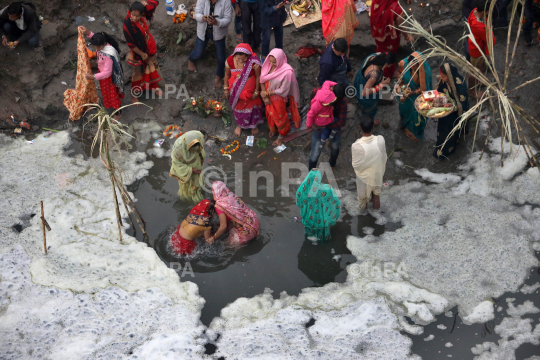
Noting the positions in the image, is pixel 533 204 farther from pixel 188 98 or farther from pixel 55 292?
pixel 55 292

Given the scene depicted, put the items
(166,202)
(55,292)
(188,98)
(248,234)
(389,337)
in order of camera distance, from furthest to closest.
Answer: (188,98) → (166,202) → (248,234) → (55,292) → (389,337)

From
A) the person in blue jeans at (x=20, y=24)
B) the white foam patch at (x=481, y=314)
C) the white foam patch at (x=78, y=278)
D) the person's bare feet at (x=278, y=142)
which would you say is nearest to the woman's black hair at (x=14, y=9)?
the person in blue jeans at (x=20, y=24)

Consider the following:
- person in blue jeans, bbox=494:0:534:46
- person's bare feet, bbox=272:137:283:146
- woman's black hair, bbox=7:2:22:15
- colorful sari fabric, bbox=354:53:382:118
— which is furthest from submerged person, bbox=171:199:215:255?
person in blue jeans, bbox=494:0:534:46

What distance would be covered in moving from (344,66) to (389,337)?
321 cm

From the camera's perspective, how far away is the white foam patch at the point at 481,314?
14.5 ft

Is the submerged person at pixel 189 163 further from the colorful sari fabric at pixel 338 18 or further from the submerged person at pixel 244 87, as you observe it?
the colorful sari fabric at pixel 338 18

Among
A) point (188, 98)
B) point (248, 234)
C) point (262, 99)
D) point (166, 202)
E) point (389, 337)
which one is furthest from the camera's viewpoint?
point (188, 98)

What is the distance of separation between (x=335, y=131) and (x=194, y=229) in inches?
82.4

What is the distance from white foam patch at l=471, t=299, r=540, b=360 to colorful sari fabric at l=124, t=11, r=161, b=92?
522 centimetres

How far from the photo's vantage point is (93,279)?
15.7 feet

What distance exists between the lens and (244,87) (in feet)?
19.5

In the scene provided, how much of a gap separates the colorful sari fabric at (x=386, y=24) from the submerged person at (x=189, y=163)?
9.30 ft

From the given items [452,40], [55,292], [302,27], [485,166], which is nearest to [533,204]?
[485,166]

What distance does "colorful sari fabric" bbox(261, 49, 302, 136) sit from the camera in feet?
18.9
